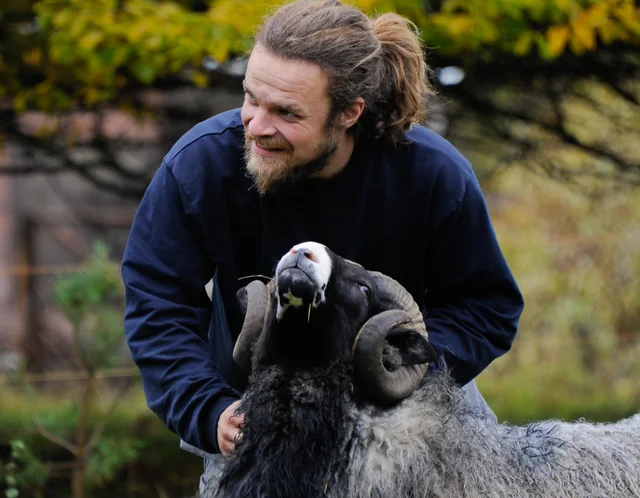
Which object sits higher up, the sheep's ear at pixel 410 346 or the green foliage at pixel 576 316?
the sheep's ear at pixel 410 346

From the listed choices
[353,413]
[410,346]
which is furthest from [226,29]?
[353,413]

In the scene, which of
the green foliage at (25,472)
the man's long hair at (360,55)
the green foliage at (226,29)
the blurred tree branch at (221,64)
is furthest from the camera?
the blurred tree branch at (221,64)

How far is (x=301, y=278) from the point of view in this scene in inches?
111

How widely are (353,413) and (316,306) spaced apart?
370 millimetres

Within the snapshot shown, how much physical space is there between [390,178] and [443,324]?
0.53m

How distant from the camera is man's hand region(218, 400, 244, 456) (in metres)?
3.07

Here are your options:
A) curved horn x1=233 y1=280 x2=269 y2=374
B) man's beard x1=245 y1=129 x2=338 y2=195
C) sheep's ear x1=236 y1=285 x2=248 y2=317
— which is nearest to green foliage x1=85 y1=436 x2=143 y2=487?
sheep's ear x1=236 y1=285 x2=248 y2=317

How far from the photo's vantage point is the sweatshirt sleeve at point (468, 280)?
3475 mm

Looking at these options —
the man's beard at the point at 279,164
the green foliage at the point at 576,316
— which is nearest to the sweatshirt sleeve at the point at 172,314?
the man's beard at the point at 279,164

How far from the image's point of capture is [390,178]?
3.47 metres

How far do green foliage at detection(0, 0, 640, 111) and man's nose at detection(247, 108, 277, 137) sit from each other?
199 centimetres

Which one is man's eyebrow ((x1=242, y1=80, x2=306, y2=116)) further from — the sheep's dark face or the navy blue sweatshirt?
the sheep's dark face

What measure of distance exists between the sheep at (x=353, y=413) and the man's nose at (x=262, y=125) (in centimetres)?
45

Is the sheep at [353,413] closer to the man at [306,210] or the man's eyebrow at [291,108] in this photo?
the man at [306,210]
